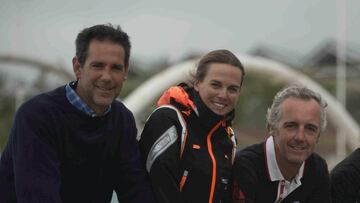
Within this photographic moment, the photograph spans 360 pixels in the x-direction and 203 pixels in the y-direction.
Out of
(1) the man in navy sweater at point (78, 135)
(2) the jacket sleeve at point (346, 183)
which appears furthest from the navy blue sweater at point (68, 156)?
(2) the jacket sleeve at point (346, 183)

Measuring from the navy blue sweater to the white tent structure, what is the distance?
13.9 metres

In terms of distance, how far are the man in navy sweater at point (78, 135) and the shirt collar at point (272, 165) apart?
81cm

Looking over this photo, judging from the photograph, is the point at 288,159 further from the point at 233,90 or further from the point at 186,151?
the point at 186,151

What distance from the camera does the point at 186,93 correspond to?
11.0 feet

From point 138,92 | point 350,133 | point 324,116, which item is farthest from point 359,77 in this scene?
point 324,116

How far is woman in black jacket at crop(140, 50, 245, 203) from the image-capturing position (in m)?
3.12

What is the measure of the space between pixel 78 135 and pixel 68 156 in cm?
12

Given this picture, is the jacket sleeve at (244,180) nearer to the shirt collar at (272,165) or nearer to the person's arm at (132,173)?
the shirt collar at (272,165)

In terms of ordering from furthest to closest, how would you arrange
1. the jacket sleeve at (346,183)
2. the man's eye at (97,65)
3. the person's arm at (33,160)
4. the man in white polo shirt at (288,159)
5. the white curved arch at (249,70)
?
the white curved arch at (249,70) → the jacket sleeve at (346,183) → the man in white polo shirt at (288,159) → the man's eye at (97,65) → the person's arm at (33,160)

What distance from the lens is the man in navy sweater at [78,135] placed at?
2.74 metres

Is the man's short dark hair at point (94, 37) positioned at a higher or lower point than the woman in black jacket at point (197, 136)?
higher

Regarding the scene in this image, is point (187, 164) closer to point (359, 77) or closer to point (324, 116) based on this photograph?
point (324, 116)

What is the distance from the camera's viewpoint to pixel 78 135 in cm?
288

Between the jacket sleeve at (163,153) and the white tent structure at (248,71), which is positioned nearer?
the jacket sleeve at (163,153)
